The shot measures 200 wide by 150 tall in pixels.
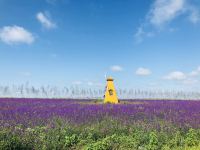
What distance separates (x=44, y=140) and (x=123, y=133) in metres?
2.46

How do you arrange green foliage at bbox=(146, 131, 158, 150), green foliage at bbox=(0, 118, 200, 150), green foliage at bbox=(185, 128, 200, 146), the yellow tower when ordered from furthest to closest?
1. the yellow tower
2. green foliage at bbox=(185, 128, 200, 146)
3. green foliage at bbox=(146, 131, 158, 150)
4. green foliage at bbox=(0, 118, 200, 150)

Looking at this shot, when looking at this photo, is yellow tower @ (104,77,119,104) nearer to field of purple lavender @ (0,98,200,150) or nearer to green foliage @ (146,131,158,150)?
field of purple lavender @ (0,98,200,150)

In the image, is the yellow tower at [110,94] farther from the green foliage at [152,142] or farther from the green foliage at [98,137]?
the green foliage at [152,142]

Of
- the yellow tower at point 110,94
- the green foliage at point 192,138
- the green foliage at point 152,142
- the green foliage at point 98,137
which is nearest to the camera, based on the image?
the green foliage at point 98,137

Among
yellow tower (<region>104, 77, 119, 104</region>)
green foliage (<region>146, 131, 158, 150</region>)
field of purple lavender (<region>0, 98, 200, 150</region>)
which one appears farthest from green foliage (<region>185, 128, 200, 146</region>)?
yellow tower (<region>104, 77, 119, 104</region>)

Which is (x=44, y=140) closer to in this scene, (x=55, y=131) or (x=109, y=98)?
(x=55, y=131)

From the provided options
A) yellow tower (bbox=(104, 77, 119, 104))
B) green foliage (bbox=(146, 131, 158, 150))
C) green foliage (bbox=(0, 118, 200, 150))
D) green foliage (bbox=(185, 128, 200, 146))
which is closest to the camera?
green foliage (bbox=(0, 118, 200, 150))

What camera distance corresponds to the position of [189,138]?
853 cm

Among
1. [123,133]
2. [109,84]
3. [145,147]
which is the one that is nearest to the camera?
[145,147]

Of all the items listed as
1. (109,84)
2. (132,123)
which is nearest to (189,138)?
(132,123)

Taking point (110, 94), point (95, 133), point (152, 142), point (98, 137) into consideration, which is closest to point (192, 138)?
point (152, 142)

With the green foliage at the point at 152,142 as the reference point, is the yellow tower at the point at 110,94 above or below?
above

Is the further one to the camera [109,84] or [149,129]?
[109,84]

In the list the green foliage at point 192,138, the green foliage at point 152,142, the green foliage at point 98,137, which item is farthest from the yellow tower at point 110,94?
the green foliage at point 152,142
